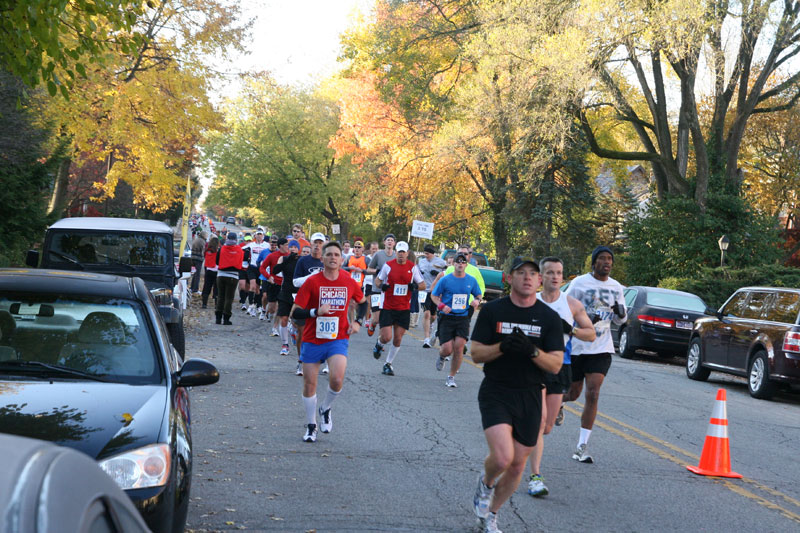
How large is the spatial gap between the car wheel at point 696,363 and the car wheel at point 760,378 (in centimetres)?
165

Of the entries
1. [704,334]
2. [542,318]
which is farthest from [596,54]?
[542,318]

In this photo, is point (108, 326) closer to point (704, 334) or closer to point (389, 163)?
point (704, 334)

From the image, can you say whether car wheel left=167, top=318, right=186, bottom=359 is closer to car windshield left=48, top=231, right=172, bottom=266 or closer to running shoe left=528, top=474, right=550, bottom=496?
car windshield left=48, top=231, right=172, bottom=266

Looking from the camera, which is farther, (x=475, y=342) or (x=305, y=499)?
(x=305, y=499)

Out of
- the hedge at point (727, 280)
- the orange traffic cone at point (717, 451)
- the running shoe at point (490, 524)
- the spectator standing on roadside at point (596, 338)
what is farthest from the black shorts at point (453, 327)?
the hedge at point (727, 280)

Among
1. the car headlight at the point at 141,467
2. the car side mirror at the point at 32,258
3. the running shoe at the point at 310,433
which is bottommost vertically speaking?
the running shoe at the point at 310,433

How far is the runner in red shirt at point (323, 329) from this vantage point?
29.3ft

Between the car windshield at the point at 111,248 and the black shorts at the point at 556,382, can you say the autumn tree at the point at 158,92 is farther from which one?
the black shorts at the point at 556,382

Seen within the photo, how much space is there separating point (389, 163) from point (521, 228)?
719cm

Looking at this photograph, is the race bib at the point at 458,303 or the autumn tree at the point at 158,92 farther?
the autumn tree at the point at 158,92

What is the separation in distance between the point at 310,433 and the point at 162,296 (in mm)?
4453

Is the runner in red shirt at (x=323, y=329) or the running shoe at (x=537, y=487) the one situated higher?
the runner in red shirt at (x=323, y=329)

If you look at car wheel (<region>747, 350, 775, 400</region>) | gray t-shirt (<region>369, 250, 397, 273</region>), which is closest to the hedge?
car wheel (<region>747, 350, 775, 400</region>)

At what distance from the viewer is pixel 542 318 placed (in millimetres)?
6215
